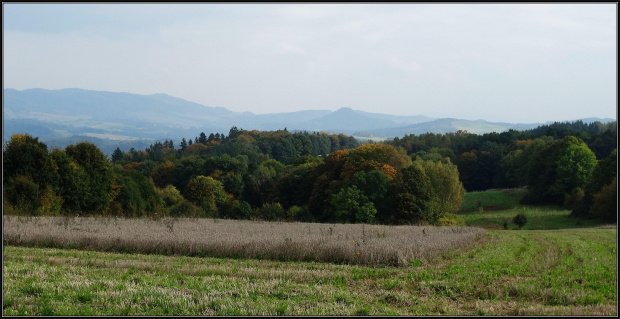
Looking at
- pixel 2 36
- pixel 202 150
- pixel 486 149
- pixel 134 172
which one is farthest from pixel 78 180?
pixel 202 150

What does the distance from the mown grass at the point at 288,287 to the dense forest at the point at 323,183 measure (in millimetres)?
28344

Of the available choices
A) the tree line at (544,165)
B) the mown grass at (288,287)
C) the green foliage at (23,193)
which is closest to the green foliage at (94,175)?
the green foliage at (23,193)

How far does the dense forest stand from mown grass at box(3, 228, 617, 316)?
2834cm

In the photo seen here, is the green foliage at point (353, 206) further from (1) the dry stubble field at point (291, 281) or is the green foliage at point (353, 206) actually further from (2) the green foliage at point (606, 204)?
(1) the dry stubble field at point (291, 281)

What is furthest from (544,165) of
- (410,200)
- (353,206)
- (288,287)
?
(288,287)

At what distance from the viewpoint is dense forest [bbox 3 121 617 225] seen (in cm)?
5297

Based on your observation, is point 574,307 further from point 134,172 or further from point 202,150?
point 202,150

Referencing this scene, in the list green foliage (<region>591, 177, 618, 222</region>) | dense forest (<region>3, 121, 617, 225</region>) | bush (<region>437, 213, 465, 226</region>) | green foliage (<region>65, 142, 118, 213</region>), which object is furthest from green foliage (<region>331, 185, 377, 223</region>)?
green foliage (<region>591, 177, 618, 222</region>)

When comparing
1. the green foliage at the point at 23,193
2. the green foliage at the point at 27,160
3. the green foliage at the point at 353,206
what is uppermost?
the green foliage at the point at 27,160

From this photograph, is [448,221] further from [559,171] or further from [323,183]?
[559,171]

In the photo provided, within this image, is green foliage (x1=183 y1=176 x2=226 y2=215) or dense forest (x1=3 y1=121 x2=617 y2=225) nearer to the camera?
dense forest (x1=3 y1=121 x2=617 y2=225)

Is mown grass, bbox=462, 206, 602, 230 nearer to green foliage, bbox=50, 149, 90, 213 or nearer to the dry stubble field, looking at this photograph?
the dry stubble field

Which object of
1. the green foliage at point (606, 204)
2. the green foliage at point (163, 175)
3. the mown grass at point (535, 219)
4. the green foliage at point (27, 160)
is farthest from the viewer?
the green foliage at point (163, 175)

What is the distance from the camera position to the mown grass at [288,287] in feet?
37.3
